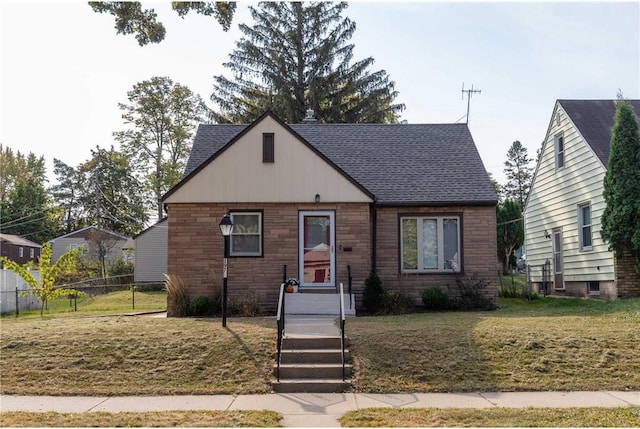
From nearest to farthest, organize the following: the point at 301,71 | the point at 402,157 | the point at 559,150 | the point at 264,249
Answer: the point at 264,249, the point at 402,157, the point at 559,150, the point at 301,71

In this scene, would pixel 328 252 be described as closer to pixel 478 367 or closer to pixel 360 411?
pixel 478 367

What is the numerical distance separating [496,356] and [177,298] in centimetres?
874

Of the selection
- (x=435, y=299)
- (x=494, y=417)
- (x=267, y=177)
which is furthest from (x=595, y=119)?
(x=494, y=417)

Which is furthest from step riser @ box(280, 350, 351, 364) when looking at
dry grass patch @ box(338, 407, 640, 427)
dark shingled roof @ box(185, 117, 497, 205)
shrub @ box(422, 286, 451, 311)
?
dark shingled roof @ box(185, 117, 497, 205)

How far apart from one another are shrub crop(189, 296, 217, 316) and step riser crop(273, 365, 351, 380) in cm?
629

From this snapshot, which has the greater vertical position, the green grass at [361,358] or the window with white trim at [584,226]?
the window with white trim at [584,226]

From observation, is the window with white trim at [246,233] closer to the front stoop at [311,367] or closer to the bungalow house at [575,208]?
the front stoop at [311,367]

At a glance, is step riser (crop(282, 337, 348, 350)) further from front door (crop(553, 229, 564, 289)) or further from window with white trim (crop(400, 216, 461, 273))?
front door (crop(553, 229, 564, 289))

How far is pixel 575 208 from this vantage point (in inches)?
833

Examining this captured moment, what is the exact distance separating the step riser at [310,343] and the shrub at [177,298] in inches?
225

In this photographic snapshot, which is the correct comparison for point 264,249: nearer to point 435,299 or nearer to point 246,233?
point 246,233

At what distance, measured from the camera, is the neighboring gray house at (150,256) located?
37562 millimetres

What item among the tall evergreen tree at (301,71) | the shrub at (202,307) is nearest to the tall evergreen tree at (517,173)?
the tall evergreen tree at (301,71)

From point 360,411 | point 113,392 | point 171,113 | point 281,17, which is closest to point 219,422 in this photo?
point 360,411
